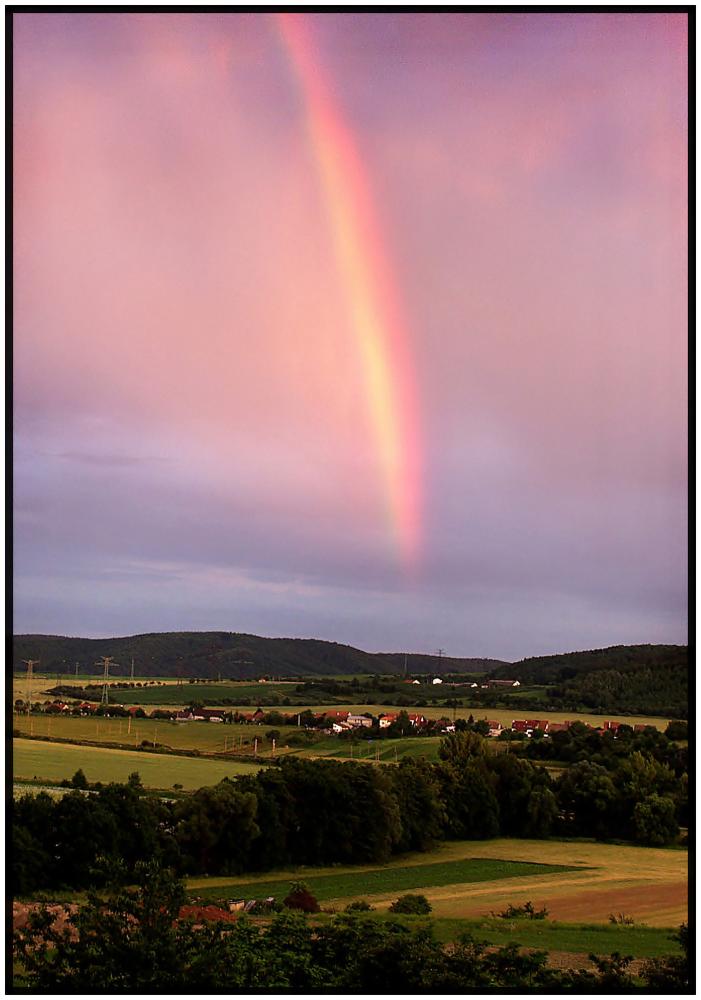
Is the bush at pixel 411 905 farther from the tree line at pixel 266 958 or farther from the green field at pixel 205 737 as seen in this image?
the green field at pixel 205 737

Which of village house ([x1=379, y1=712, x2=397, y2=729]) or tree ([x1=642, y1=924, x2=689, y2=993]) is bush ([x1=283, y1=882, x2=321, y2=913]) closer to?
village house ([x1=379, y1=712, x2=397, y2=729])

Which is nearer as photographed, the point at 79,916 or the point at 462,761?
the point at 79,916

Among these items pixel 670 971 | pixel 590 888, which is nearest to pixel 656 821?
pixel 590 888

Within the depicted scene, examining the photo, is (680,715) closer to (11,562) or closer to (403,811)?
(403,811)

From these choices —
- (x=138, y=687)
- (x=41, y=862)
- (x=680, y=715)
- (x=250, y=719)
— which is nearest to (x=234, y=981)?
(x=41, y=862)

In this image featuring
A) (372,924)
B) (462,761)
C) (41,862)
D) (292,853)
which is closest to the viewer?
(372,924)

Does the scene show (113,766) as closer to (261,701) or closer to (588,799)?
(261,701)

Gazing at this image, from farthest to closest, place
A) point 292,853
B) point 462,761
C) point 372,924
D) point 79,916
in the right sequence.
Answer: point 462,761 → point 292,853 → point 372,924 → point 79,916
